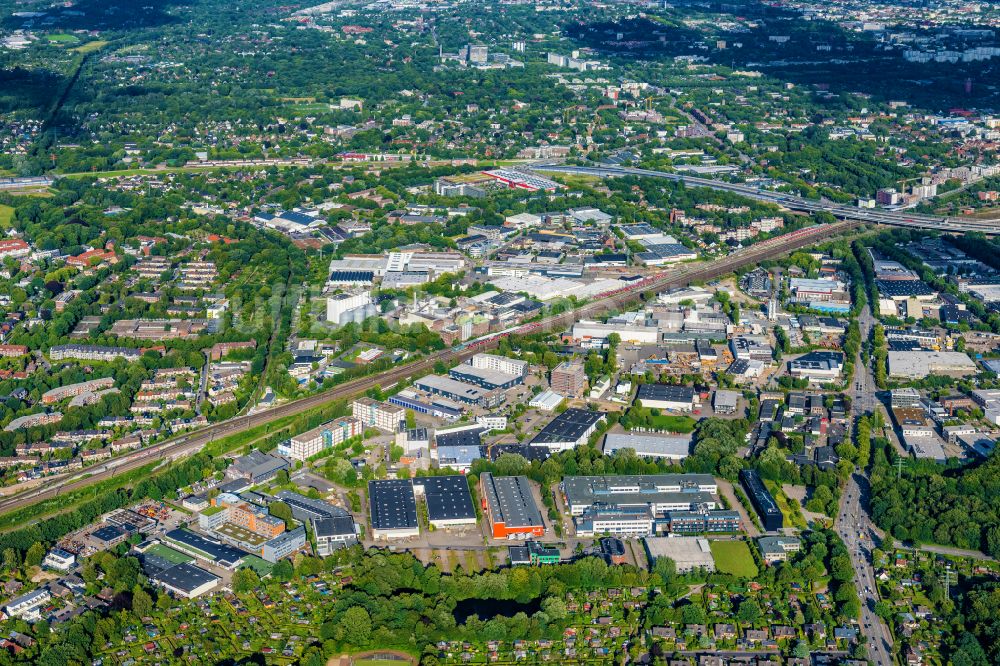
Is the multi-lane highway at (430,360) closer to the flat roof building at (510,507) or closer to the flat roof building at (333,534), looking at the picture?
the flat roof building at (333,534)

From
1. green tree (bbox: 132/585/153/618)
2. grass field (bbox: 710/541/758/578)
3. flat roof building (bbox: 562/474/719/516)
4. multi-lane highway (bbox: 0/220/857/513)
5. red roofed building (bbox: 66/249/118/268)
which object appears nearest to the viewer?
green tree (bbox: 132/585/153/618)

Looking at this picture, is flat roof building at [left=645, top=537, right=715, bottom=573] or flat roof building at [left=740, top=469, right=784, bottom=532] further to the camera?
flat roof building at [left=740, top=469, right=784, bottom=532]

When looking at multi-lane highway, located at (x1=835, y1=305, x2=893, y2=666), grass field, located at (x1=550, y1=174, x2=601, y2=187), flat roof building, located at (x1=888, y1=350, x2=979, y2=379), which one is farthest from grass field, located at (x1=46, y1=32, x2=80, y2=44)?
multi-lane highway, located at (x1=835, y1=305, x2=893, y2=666)

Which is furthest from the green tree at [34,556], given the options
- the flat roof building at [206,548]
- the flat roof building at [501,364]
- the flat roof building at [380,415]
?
the flat roof building at [501,364]

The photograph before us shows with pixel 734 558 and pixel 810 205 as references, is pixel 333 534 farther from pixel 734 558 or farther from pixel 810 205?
pixel 810 205

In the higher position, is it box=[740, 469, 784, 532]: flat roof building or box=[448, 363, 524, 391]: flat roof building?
box=[740, 469, 784, 532]: flat roof building

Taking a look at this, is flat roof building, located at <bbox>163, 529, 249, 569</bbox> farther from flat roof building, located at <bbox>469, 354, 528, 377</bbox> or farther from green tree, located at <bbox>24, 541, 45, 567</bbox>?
flat roof building, located at <bbox>469, 354, 528, 377</bbox>
